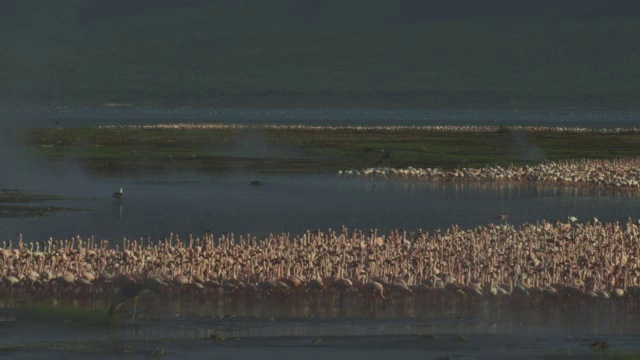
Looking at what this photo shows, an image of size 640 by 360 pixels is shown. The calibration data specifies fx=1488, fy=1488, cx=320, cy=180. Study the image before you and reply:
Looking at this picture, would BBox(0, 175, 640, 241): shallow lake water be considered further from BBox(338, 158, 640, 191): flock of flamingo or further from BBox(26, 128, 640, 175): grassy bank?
BBox(26, 128, 640, 175): grassy bank

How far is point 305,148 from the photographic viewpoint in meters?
103

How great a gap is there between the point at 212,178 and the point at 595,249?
122 ft

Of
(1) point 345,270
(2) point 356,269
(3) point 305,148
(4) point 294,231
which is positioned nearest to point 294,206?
(4) point 294,231

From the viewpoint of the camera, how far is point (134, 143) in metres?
107

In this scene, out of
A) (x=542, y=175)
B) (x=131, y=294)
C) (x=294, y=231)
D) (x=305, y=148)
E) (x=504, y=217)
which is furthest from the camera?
(x=305, y=148)

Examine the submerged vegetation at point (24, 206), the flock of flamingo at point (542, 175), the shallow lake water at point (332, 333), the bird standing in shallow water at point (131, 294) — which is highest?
the flock of flamingo at point (542, 175)

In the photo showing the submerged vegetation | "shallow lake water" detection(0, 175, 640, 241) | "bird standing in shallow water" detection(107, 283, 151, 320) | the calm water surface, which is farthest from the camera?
the submerged vegetation

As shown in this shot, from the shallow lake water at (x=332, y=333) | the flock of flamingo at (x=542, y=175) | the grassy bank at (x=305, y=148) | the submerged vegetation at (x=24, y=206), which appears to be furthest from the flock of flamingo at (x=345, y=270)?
the grassy bank at (x=305, y=148)

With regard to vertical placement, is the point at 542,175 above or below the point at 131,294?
above

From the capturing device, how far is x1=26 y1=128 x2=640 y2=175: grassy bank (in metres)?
83.2

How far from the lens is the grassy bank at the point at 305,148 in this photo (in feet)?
273

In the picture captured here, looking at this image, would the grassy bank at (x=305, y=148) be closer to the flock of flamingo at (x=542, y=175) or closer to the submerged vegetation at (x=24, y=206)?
the flock of flamingo at (x=542, y=175)

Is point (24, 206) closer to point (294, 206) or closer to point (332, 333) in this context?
point (294, 206)

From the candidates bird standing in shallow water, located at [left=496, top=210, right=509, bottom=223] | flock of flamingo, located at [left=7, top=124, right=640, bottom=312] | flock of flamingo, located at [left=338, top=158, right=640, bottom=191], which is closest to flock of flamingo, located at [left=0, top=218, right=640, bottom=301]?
flock of flamingo, located at [left=7, top=124, right=640, bottom=312]
